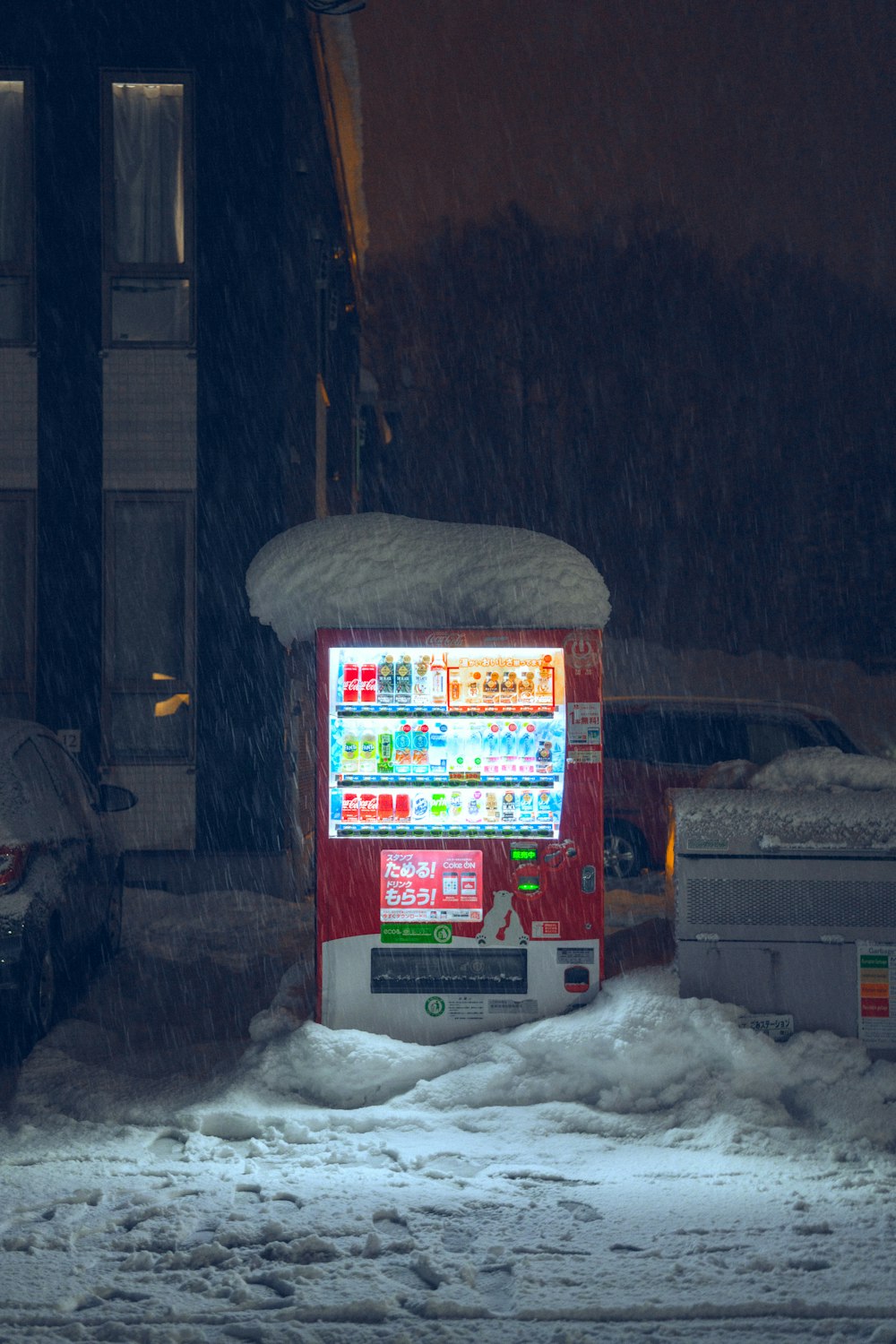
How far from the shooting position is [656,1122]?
6.20 metres

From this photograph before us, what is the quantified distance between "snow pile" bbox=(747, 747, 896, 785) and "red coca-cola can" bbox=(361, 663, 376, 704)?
2.18 metres

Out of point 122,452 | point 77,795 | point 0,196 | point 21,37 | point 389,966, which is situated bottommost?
point 389,966

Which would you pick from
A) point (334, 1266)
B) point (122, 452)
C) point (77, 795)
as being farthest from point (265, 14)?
point (334, 1266)

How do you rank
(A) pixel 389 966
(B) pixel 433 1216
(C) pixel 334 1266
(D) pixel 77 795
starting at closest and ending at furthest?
(C) pixel 334 1266
(B) pixel 433 1216
(A) pixel 389 966
(D) pixel 77 795

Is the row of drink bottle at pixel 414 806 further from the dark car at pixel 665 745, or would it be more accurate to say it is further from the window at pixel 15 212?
the window at pixel 15 212

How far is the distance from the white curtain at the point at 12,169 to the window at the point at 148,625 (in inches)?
110

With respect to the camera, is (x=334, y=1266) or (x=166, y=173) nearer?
(x=334, y=1266)

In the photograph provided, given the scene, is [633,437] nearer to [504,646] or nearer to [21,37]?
[21,37]

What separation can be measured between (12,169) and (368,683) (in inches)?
360

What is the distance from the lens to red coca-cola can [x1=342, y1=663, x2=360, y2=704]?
7.29 m

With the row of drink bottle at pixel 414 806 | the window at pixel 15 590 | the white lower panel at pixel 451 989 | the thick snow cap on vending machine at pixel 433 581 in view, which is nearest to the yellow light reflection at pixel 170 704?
the window at pixel 15 590

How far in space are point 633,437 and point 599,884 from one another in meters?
37.0

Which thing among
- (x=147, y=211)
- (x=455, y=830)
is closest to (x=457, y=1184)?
(x=455, y=830)

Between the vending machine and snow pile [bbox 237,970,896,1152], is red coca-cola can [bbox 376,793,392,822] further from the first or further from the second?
snow pile [bbox 237,970,896,1152]
